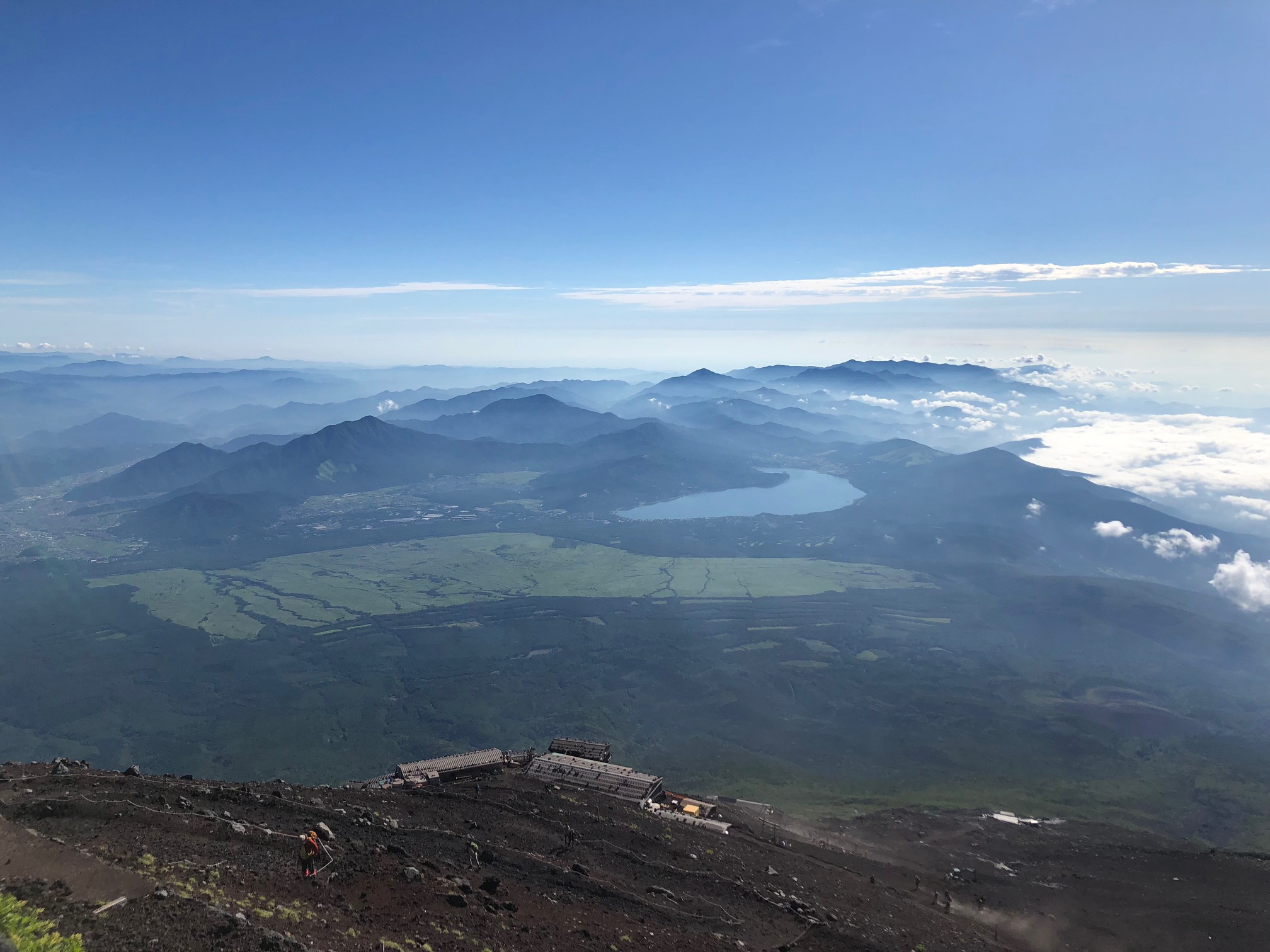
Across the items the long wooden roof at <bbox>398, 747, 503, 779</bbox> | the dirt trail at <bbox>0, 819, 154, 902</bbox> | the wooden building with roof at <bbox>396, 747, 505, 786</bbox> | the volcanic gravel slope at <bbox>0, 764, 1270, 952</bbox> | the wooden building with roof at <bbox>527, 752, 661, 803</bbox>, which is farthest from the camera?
the long wooden roof at <bbox>398, 747, 503, 779</bbox>

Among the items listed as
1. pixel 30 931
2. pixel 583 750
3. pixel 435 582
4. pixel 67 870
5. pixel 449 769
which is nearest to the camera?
pixel 30 931

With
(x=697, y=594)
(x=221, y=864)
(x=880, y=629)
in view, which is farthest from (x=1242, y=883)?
(x=697, y=594)

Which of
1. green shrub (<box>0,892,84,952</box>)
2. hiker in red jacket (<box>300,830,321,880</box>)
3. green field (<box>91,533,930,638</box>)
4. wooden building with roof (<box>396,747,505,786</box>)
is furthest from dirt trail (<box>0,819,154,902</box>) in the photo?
green field (<box>91,533,930,638</box>)

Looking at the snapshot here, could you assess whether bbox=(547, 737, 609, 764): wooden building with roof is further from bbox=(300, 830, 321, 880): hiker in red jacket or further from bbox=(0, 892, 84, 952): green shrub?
bbox=(0, 892, 84, 952): green shrub

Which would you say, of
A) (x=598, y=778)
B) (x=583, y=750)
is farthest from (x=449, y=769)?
(x=583, y=750)

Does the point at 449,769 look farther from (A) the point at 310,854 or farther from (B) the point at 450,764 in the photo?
(A) the point at 310,854

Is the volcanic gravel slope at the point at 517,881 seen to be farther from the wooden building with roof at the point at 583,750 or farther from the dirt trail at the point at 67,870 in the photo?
the wooden building with roof at the point at 583,750

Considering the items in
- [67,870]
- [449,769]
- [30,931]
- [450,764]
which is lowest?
[450,764]
